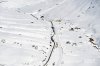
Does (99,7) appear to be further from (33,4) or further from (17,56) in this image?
(17,56)

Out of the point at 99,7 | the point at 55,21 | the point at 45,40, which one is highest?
the point at 99,7

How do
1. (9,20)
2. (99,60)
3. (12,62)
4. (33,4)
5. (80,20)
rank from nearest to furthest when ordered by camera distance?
(12,62) < (99,60) < (9,20) < (80,20) < (33,4)

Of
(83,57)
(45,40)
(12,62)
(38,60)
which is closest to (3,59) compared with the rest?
(12,62)

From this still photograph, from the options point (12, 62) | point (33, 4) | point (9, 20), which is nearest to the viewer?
point (12, 62)

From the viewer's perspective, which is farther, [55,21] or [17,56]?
[55,21]

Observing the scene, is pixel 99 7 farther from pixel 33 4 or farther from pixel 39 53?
pixel 39 53

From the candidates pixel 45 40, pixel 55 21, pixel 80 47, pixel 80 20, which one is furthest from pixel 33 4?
pixel 80 47

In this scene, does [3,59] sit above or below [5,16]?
below
